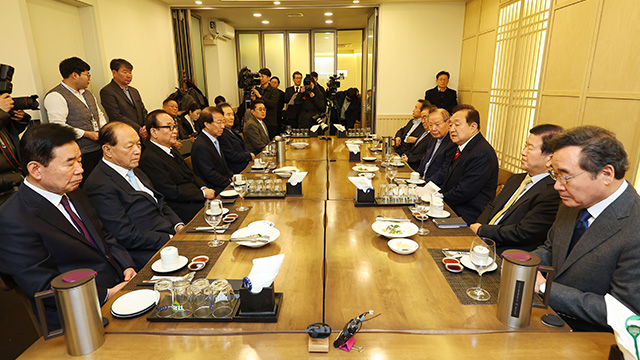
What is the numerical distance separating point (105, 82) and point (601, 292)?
226 inches

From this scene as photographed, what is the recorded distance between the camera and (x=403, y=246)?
6.03 feet

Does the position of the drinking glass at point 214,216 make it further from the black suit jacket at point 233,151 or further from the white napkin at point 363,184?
the black suit jacket at point 233,151

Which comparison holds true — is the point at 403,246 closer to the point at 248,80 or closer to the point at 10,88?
the point at 10,88

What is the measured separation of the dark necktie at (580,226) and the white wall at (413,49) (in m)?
6.22

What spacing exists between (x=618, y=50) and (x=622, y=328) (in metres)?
3.48

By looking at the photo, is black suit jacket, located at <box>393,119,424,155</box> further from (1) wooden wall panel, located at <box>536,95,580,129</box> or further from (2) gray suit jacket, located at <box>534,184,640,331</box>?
(2) gray suit jacket, located at <box>534,184,640,331</box>

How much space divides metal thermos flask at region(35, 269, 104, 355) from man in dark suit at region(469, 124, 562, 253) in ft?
6.82

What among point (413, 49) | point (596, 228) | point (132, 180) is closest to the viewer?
point (596, 228)

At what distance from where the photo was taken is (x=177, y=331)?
1235 mm

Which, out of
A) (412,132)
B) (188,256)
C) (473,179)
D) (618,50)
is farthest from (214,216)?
(412,132)

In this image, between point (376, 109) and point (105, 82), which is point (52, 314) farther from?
point (376, 109)

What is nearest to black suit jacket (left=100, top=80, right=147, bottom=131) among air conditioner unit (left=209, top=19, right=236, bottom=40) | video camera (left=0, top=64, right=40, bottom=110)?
video camera (left=0, top=64, right=40, bottom=110)

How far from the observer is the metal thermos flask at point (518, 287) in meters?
1.22

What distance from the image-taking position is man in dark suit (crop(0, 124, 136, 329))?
59.4 inches
